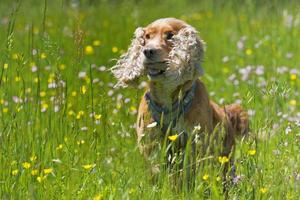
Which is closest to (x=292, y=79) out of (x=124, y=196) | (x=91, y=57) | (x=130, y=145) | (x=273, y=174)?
(x=91, y=57)

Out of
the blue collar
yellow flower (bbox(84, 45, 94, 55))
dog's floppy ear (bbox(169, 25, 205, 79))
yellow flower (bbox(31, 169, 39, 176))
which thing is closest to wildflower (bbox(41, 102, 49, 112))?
the blue collar

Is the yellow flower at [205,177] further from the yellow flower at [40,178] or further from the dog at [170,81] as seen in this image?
the yellow flower at [40,178]

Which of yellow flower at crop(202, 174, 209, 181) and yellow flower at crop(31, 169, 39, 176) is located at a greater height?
yellow flower at crop(31, 169, 39, 176)

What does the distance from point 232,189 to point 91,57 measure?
12.4ft

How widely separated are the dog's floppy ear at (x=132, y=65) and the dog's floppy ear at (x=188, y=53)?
8.5 inches

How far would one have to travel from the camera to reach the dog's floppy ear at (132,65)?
4.61 m

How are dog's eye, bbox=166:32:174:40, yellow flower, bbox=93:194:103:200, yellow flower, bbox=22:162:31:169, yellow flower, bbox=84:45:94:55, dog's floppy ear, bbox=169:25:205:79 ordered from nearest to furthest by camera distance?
yellow flower, bbox=93:194:103:200, yellow flower, bbox=22:162:31:169, dog's floppy ear, bbox=169:25:205:79, dog's eye, bbox=166:32:174:40, yellow flower, bbox=84:45:94:55

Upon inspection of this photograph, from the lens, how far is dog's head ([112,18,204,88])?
4.49m

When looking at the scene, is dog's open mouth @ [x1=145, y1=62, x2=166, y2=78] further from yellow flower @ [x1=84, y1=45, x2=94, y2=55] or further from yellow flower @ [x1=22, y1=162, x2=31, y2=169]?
yellow flower @ [x1=84, y1=45, x2=94, y2=55]

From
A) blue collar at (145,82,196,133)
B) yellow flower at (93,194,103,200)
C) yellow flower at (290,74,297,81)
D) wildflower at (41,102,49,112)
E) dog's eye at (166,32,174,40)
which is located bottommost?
yellow flower at (290,74,297,81)

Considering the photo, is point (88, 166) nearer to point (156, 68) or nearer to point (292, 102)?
point (156, 68)

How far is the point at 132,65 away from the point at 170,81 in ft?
0.89

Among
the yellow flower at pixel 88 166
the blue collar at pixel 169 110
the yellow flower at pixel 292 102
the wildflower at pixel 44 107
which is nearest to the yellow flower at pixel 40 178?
the yellow flower at pixel 88 166

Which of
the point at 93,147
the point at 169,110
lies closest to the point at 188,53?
the point at 169,110
